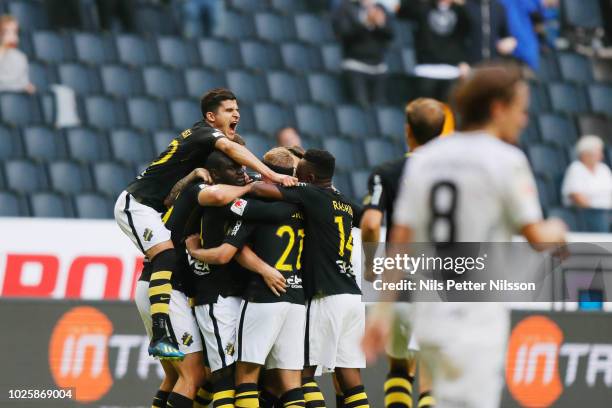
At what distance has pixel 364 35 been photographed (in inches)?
617

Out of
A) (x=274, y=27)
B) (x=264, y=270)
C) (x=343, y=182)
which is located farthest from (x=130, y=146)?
(x=264, y=270)

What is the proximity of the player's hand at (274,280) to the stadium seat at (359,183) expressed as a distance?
657cm

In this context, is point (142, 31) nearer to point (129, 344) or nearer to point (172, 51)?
point (172, 51)

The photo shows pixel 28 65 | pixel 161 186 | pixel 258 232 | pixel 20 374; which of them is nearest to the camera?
pixel 258 232

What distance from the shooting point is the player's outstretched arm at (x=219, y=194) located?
7.64 m

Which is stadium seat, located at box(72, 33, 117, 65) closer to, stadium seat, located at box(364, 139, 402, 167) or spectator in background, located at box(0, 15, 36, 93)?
spectator in background, located at box(0, 15, 36, 93)

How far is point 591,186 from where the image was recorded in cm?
1428

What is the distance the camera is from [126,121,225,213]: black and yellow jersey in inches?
321

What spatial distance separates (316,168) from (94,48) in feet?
26.7

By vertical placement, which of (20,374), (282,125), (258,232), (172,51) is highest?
(172,51)

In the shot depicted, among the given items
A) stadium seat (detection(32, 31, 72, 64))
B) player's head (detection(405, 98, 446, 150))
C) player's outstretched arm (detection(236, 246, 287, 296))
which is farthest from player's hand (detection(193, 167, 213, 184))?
stadium seat (detection(32, 31, 72, 64))

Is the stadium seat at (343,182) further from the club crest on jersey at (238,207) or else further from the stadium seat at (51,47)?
the club crest on jersey at (238,207)

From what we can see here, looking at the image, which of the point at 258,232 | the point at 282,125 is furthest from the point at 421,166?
the point at 282,125

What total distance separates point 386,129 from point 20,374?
24.6 ft
